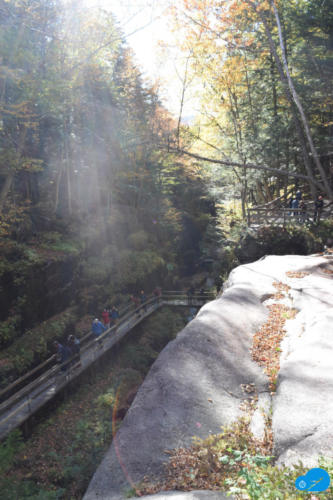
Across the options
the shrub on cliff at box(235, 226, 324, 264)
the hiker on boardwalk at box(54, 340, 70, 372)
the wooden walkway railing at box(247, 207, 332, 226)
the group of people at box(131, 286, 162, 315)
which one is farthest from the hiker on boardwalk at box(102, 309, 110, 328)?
the wooden walkway railing at box(247, 207, 332, 226)

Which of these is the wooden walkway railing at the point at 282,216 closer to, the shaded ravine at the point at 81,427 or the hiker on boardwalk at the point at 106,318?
the shaded ravine at the point at 81,427

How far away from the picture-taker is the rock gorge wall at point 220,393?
371 cm

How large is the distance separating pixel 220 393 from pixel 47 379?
8296 millimetres

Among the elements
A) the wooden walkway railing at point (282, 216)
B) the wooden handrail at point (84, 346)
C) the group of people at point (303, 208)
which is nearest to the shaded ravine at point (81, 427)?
the wooden handrail at point (84, 346)

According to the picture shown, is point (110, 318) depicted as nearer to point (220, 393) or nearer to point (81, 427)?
point (81, 427)

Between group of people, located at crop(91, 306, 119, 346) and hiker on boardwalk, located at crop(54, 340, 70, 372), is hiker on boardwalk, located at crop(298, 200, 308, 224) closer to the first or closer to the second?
group of people, located at crop(91, 306, 119, 346)

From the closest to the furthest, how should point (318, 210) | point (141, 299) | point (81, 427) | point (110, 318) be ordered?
1. point (81, 427)
2. point (110, 318)
3. point (318, 210)
4. point (141, 299)

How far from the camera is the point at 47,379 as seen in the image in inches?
428

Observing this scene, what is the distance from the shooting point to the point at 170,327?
19297 mm

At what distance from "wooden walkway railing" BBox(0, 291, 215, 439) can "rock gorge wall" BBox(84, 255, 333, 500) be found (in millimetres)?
6461

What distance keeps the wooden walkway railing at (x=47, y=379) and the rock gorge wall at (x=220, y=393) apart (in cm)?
646

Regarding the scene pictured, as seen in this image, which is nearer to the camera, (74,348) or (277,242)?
(74,348)

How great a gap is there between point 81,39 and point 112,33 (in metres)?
1.49

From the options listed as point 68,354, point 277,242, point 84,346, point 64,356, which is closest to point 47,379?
point 64,356
